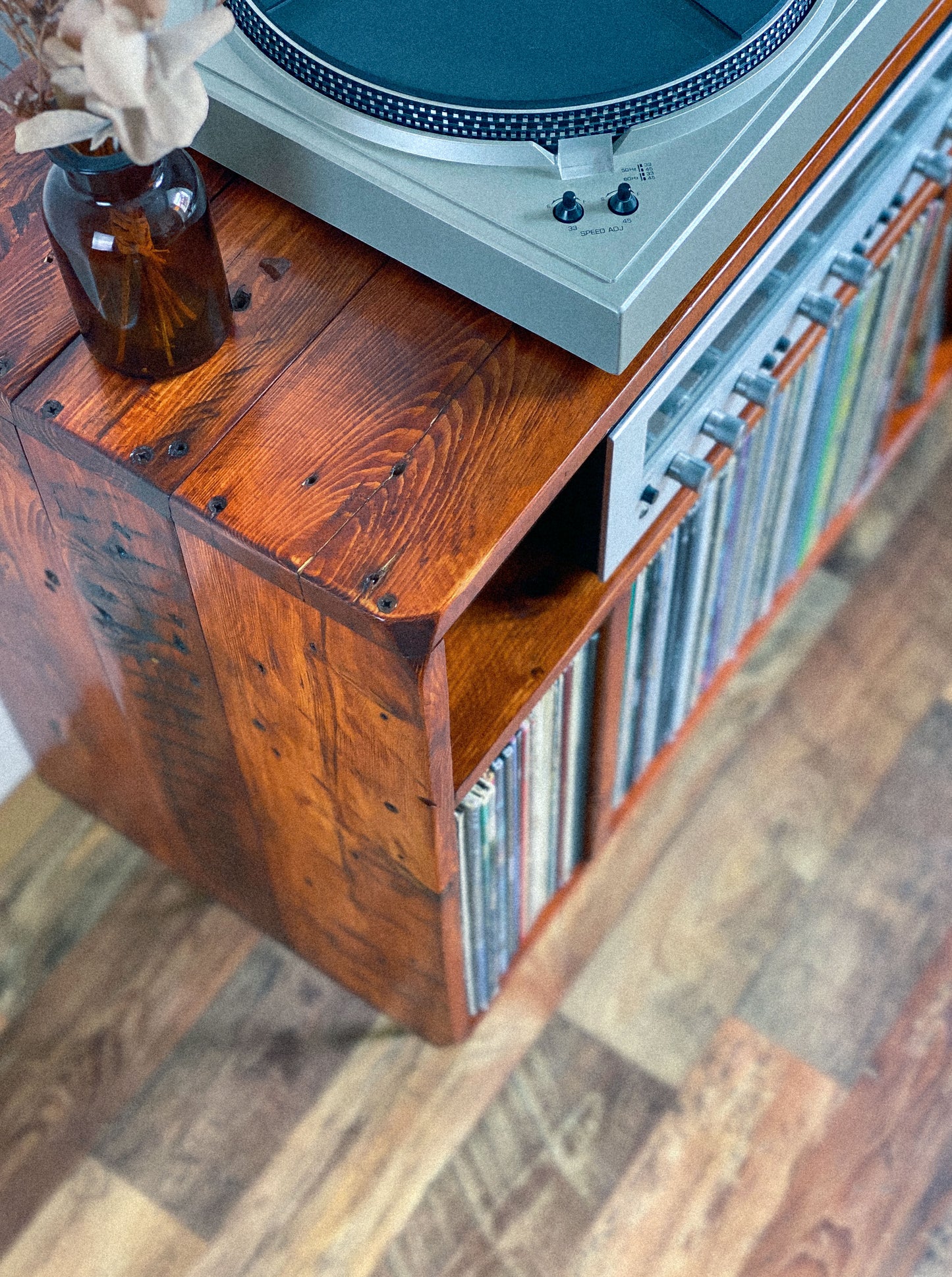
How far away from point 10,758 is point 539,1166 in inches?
25.2

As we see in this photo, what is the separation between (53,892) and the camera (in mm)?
1483

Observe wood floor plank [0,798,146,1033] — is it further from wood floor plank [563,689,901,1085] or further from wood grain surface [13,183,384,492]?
wood grain surface [13,183,384,492]

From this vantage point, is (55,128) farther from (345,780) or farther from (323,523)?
(345,780)

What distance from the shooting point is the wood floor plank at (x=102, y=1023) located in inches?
53.2

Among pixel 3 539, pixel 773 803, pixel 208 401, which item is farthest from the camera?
pixel 773 803

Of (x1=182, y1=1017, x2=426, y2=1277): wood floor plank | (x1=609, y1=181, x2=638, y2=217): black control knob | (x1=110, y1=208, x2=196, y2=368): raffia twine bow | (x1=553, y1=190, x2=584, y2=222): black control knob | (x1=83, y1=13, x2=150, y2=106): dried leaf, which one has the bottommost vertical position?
(x1=182, y1=1017, x2=426, y2=1277): wood floor plank

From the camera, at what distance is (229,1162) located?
1.35 metres

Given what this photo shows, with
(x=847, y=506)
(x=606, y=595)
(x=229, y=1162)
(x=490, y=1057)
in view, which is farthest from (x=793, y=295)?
(x=229, y=1162)

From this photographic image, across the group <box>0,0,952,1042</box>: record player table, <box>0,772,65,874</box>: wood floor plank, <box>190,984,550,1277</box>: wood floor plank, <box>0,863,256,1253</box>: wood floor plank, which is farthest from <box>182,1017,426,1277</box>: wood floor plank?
<box>0,772,65,874</box>: wood floor plank

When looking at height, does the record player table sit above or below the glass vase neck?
below

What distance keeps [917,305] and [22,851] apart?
3.36ft

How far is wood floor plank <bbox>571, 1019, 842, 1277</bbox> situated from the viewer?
4.32 feet

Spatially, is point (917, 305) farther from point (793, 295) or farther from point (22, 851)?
point (22, 851)

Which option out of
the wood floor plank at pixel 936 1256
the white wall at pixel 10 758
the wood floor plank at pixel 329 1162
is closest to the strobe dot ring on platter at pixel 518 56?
the white wall at pixel 10 758
